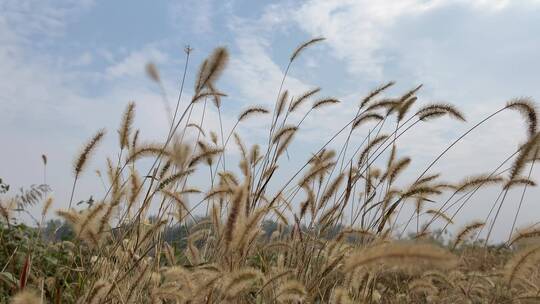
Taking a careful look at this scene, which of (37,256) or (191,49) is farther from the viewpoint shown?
(37,256)

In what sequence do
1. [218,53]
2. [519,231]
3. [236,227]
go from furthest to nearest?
1. [519,231]
2. [218,53]
3. [236,227]

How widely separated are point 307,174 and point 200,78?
3.29ft

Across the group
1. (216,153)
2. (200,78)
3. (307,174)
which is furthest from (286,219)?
(200,78)

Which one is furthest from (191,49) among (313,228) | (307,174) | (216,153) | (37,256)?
(37,256)

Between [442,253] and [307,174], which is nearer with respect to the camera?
[442,253]

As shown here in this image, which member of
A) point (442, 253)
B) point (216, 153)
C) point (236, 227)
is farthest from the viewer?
point (216, 153)

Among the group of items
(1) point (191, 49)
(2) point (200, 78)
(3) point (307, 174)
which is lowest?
(3) point (307, 174)

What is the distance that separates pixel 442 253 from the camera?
1.27 metres

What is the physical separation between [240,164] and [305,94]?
102 centimetres

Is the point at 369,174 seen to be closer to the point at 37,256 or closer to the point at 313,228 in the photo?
the point at 313,228

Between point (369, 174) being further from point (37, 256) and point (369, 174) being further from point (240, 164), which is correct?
point (37, 256)

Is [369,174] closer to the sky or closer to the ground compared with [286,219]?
closer to the sky

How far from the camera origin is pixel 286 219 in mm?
3822

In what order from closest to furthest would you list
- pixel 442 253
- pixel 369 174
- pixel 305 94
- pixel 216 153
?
pixel 442 253 < pixel 216 153 < pixel 369 174 < pixel 305 94
